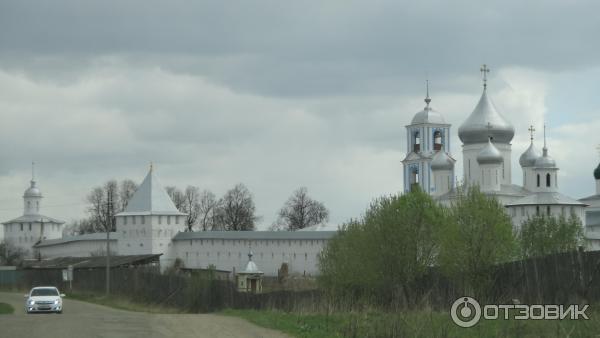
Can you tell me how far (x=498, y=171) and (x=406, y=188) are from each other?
14639 millimetres

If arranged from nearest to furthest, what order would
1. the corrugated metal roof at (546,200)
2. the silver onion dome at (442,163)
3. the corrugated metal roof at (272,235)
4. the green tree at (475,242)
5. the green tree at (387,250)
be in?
the green tree at (475,242) < the green tree at (387,250) < the corrugated metal roof at (546,200) < the corrugated metal roof at (272,235) < the silver onion dome at (442,163)

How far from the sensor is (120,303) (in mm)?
39406

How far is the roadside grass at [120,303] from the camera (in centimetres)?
3606

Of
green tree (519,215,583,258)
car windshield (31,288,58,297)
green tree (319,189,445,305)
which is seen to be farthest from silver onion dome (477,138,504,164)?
car windshield (31,288,58,297)

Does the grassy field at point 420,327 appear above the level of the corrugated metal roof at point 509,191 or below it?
below

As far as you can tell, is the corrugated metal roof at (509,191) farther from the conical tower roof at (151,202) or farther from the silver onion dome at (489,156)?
the conical tower roof at (151,202)

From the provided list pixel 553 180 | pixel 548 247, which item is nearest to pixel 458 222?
pixel 548 247

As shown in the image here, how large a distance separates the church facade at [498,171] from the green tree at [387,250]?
27.7m

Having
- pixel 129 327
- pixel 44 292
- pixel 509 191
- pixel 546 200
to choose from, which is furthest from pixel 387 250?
pixel 509 191

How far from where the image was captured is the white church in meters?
70.4

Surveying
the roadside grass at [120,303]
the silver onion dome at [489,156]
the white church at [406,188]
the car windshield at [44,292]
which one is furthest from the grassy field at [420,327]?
the silver onion dome at [489,156]

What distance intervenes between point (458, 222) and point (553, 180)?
36593 mm

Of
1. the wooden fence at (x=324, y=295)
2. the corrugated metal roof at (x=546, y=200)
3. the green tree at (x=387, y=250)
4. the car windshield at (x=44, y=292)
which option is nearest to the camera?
the wooden fence at (x=324, y=295)

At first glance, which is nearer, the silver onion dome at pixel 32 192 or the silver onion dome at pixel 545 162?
the silver onion dome at pixel 545 162
